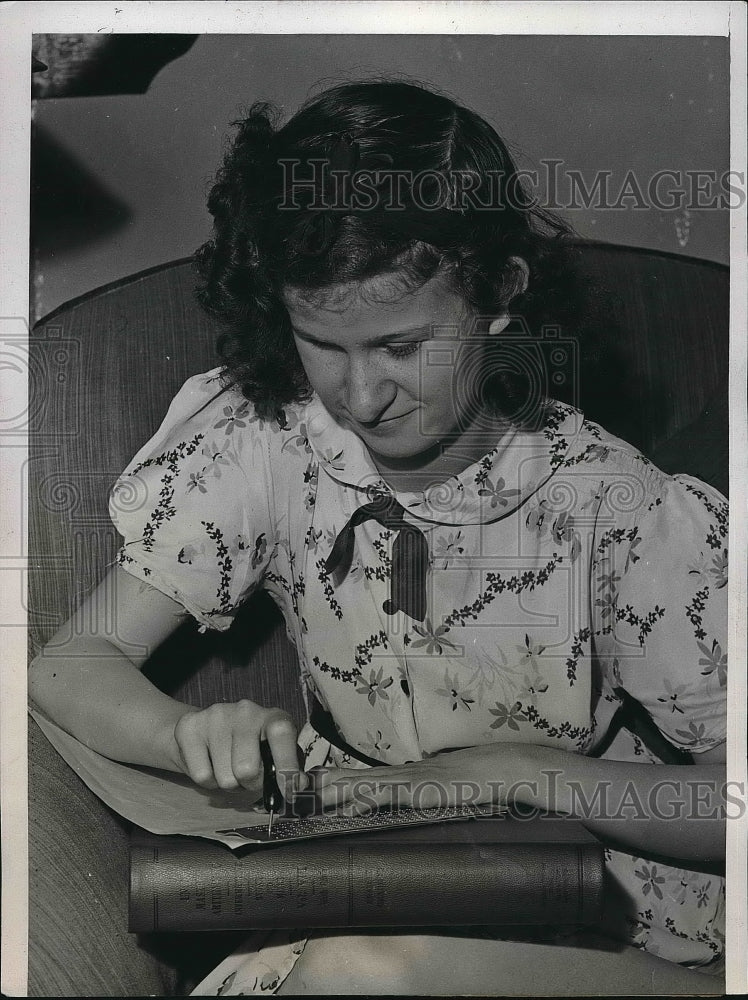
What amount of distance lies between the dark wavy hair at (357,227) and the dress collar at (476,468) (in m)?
0.04

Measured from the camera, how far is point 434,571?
1062 mm

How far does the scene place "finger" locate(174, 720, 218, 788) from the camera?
38.6 inches

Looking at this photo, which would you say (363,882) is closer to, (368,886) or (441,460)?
(368,886)

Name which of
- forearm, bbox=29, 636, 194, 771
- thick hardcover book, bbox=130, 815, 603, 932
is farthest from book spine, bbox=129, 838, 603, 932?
forearm, bbox=29, 636, 194, 771

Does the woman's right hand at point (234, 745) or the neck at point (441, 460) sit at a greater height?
the neck at point (441, 460)

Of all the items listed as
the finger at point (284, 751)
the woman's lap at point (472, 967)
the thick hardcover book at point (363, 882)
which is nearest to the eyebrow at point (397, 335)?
the finger at point (284, 751)

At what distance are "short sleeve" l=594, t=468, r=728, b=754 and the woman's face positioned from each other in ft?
0.74

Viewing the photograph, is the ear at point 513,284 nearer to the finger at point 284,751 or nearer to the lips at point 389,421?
the lips at point 389,421

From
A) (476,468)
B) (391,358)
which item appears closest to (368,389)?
(391,358)

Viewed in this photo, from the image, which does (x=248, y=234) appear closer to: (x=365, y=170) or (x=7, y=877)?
(x=365, y=170)

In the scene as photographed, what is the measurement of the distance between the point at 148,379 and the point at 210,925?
1.88ft

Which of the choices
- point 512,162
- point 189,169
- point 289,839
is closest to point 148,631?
point 289,839

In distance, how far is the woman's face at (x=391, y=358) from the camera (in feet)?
3.28

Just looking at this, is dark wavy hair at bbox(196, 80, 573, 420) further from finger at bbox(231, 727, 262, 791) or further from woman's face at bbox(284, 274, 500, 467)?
finger at bbox(231, 727, 262, 791)
